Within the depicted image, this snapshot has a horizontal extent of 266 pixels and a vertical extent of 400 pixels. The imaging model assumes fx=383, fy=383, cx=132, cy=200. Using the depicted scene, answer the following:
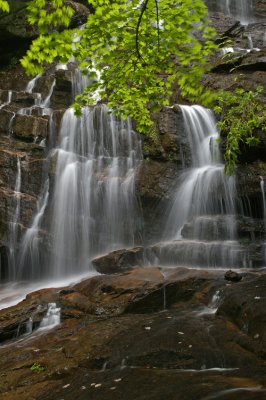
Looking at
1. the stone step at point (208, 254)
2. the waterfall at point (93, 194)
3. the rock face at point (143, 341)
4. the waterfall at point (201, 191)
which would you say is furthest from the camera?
the waterfall at point (93, 194)

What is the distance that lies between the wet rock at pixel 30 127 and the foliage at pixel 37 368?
11.3 meters

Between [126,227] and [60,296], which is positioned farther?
[126,227]

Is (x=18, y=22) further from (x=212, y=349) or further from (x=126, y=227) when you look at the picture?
(x=212, y=349)

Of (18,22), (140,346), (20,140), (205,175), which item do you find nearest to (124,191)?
(205,175)

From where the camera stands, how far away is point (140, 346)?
523cm

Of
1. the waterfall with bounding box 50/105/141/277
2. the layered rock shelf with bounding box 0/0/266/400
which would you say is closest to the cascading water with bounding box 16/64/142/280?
the waterfall with bounding box 50/105/141/277

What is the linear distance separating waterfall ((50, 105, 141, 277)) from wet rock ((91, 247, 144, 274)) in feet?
6.79

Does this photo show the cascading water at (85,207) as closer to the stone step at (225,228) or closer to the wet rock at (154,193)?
the wet rock at (154,193)

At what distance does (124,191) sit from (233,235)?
4.21 meters

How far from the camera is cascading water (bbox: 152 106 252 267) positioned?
31.9 ft

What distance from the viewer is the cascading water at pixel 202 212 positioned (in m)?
9.73

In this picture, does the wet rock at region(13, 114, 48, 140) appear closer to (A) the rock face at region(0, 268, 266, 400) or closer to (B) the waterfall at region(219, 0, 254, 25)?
(A) the rock face at region(0, 268, 266, 400)

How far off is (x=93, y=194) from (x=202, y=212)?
3.92m

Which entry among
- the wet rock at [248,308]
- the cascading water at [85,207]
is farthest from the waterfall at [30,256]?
the wet rock at [248,308]
